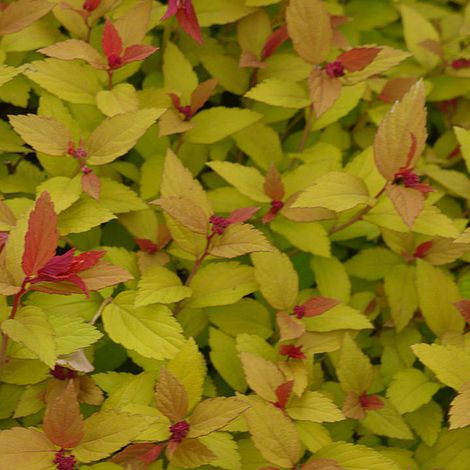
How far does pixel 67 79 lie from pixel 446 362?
97 cm

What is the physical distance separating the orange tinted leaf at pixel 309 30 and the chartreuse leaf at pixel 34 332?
2.66 ft

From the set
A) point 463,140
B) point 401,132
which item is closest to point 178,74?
point 401,132

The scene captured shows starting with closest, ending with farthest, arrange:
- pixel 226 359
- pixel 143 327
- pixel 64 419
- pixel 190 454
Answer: pixel 64 419
pixel 190 454
pixel 143 327
pixel 226 359

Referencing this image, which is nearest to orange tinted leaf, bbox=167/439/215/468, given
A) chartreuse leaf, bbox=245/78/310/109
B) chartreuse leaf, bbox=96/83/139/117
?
chartreuse leaf, bbox=96/83/139/117

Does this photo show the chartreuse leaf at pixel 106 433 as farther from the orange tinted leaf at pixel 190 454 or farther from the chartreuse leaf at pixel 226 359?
the chartreuse leaf at pixel 226 359

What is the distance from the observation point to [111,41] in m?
1.43

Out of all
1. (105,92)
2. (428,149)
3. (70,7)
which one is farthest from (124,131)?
(428,149)

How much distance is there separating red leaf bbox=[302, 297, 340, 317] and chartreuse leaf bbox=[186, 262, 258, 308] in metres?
0.11

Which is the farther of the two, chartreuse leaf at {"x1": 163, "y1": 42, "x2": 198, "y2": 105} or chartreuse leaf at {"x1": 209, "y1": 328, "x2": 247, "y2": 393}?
chartreuse leaf at {"x1": 163, "y1": 42, "x2": 198, "y2": 105}

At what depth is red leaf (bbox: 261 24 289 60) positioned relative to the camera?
5.45 feet

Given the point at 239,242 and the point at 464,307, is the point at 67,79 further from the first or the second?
the point at 464,307

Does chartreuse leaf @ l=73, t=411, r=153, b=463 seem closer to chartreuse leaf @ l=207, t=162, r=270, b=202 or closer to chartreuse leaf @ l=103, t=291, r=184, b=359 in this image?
chartreuse leaf @ l=103, t=291, r=184, b=359

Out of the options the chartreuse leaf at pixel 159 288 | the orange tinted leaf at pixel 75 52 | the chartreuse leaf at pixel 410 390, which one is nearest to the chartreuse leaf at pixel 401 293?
the chartreuse leaf at pixel 410 390

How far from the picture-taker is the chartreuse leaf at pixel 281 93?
153 centimetres
